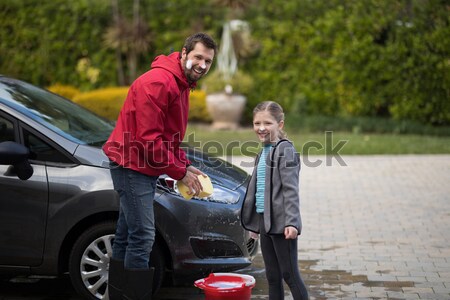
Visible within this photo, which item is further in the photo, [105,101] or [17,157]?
[105,101]

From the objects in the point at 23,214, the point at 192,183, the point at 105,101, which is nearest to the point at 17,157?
the point at 23,214

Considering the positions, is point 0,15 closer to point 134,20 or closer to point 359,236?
point 134,20

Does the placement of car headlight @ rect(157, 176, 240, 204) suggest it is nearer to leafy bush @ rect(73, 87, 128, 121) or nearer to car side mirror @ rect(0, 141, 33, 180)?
car side mirror @ rect(0, 141, 33, 180)

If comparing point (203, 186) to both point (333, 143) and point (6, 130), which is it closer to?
point (6, 130)

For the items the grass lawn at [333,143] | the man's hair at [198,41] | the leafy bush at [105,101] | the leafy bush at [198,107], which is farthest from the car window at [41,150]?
the leafy bush at [198,107]

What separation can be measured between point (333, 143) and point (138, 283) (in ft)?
30.2

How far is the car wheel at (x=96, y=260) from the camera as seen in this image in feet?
15.2

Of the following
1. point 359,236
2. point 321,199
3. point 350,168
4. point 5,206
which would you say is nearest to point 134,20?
point 350,168

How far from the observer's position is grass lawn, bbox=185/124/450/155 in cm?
1223

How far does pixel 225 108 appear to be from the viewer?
51.1 ft

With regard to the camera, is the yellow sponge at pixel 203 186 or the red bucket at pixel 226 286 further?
Result: the yellow sponge at pixel 203 186

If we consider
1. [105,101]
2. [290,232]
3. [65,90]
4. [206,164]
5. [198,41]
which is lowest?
[290,232]

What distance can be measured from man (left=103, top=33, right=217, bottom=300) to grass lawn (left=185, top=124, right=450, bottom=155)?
7557 millimetres

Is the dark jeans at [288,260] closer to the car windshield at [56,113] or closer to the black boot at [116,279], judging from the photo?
the black boot at [116,279]
